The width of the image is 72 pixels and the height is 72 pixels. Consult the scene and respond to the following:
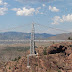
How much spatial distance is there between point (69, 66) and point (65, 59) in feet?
12.4

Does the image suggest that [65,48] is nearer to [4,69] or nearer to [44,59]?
[44,59]

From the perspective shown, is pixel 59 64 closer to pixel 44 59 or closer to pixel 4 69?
pixel 44 59

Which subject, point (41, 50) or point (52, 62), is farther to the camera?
point (41, 50)

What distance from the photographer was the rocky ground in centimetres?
3666

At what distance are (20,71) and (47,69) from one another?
209 inches

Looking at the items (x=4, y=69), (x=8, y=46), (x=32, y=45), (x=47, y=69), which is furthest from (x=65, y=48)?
(x=8, y=46)

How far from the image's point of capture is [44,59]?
3850 centimetres

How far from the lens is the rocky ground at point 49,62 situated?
3666cm

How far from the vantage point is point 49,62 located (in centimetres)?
3762

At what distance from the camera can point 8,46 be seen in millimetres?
99750

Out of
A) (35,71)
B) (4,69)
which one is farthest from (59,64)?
(4,69)

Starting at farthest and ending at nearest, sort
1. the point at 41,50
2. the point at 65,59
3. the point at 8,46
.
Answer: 1. the point at 8,46
2. the point at 41,50
3. the point at 65,59

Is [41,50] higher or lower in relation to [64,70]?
higher

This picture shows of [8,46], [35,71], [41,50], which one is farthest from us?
[8,46]
